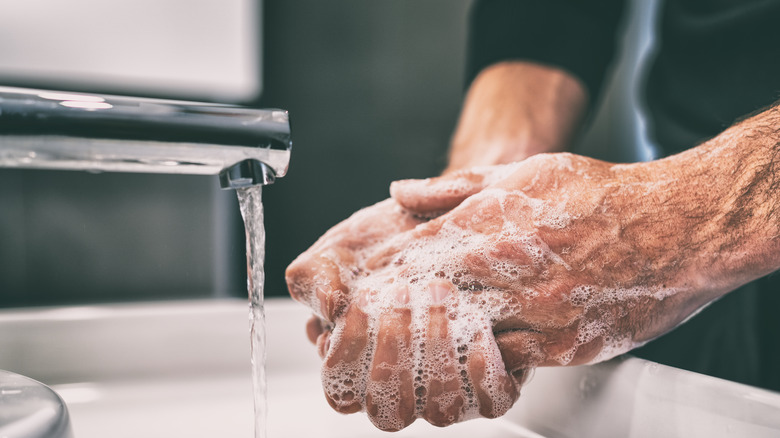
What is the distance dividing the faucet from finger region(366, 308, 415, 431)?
109mm

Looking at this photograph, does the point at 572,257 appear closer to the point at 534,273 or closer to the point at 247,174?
the point at 534,273

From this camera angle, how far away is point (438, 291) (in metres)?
0.33

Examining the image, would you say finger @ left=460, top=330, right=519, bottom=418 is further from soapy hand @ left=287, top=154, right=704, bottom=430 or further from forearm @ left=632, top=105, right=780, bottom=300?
forearm @ left=632, top=105, right=780, bottom=300

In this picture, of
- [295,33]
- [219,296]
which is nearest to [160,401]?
[219,296]

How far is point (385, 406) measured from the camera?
32 cm

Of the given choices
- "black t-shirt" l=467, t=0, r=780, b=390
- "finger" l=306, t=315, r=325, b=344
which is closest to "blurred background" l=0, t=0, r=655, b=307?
"black t-shirt" l=467, t=0, r=780, b=390

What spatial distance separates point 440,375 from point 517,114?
46 cm

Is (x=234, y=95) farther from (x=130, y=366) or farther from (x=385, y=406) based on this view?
(x=385, y=406)

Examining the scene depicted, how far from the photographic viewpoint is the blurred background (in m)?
1.18

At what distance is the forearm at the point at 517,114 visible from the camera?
0.67 meters

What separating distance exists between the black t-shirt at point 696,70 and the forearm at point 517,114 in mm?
25

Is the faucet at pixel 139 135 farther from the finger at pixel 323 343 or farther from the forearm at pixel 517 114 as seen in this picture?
the forearm at pixel 517 114

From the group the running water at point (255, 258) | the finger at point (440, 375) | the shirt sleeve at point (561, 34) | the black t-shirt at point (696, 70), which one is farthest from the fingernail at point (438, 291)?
the shirt sleeve at point (561, 34)

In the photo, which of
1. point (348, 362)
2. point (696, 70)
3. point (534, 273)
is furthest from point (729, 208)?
point (696, 70)
